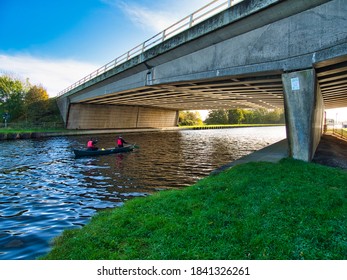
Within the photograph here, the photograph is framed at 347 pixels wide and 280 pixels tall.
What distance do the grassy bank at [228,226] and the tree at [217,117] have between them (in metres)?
112

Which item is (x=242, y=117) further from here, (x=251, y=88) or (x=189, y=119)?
(x=251, y=88)

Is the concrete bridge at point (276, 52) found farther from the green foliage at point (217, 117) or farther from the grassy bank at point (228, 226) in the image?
the green foliage at point (217, 117)

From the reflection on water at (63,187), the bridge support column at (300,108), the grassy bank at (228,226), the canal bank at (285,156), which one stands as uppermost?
the bridge support column at (300,108)

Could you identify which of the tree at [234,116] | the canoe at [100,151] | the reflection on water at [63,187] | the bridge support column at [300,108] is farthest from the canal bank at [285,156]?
the tree at [234,116]

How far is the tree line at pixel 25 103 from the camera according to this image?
51.0 metres

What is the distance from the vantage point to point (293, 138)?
1245 cm

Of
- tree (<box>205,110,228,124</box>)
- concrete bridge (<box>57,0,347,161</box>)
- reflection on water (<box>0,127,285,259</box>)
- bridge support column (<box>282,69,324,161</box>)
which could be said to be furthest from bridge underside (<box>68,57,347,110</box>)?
tree (<box>205,110,228,124</box>)

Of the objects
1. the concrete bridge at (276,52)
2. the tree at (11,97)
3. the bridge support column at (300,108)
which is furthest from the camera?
the tree at (11,97)

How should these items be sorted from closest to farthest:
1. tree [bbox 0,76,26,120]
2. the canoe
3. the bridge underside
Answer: the bridge underside < the canoe < tree [bbox 0,76,26,120]

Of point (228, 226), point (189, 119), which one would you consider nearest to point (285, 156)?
point (228, 226)

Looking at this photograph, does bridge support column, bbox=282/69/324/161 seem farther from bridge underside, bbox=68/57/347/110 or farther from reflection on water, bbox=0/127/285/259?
reflection on water, bbox=0/127/285/259

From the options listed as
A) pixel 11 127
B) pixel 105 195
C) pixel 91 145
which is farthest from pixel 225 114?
pixel 105 195

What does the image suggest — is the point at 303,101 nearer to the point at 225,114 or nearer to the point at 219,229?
the point at 219,229

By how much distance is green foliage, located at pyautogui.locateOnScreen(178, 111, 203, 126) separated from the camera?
91.6 meters
